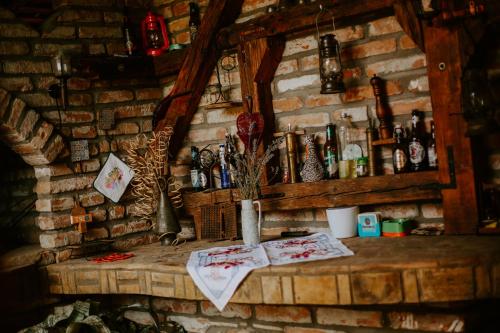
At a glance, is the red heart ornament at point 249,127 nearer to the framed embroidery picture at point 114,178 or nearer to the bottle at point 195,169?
the bottle at point 195,169

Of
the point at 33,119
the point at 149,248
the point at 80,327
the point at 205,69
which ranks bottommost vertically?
the point at 80,327

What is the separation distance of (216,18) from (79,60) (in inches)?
33.6

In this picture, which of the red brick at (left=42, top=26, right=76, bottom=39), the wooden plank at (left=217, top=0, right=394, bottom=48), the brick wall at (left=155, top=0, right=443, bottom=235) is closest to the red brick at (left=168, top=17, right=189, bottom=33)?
the brick wall at (left=155, top=0, right=443, bottom=235)

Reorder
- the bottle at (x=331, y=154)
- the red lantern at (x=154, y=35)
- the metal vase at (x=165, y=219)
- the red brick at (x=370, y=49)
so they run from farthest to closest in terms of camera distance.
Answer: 1. the red lantern at (x=154, y=35)
2. the metal vase at (x=165, y=219)
3. the bottle at (x=331, y=154)
4. the red brick at (x=370, y=49)

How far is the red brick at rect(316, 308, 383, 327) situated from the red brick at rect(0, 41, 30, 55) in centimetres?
222

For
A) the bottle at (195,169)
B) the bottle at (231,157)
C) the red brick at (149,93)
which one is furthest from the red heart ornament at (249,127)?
the red brick at (149,93)

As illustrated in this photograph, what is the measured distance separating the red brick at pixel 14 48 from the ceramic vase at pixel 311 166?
5.71ft

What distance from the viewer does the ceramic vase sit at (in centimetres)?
281

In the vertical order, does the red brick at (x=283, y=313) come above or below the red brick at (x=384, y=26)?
below

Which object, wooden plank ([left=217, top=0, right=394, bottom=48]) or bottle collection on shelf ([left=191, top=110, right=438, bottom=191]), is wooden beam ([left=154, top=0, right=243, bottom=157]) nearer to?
wooden plank ([left=217, top=0, right=394, bottom=48])

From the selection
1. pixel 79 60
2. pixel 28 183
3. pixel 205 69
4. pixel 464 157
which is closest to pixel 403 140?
pixel 464 157

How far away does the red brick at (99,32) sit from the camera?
316cm

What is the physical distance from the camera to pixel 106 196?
3166 millimetres

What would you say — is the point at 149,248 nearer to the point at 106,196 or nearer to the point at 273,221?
the point at 106,196
